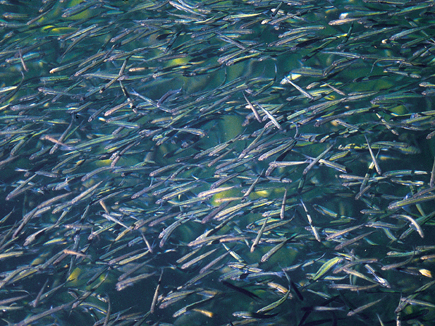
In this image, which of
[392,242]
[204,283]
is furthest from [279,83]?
[204,283]

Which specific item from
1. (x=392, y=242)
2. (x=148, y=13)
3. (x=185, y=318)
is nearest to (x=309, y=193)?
(x=392, y=242)

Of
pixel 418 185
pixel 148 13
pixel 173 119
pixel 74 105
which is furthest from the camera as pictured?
pixel 148 13

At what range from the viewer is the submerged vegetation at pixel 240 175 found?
119 inches

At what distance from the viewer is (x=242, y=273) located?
3080mm

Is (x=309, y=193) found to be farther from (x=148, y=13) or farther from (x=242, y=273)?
(x=148, y=13)

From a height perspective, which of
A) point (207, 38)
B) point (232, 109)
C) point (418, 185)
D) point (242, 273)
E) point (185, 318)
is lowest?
point (185, 318)

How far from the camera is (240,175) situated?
3404mm

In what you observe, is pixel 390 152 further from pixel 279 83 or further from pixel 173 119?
pixel 173 119

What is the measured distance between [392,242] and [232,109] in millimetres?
2608

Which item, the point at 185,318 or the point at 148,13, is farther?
the point at 148,13

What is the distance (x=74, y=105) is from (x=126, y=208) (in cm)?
169

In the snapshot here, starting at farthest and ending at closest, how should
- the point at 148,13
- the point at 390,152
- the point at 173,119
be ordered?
the point at 148,13
the point at 390,152
the point at 173,119

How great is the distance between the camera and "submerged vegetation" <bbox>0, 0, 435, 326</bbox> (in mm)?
3027

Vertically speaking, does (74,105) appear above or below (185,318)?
above
